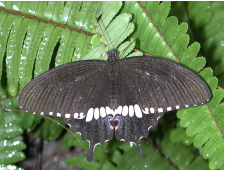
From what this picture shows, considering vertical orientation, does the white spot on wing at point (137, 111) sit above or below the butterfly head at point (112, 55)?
below

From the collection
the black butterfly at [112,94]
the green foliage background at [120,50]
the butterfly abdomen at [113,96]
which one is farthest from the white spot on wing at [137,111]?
the green foliage background at [120,50]

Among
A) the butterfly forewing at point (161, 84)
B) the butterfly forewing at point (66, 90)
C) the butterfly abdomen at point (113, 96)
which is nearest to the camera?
the butterfly forewing at point (161, 84)

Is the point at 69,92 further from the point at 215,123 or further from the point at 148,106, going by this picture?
the point at 215,123

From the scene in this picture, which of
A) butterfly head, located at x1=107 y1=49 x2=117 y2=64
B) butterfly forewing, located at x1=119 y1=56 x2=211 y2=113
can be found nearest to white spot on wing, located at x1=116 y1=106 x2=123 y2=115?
butterfly forewing, located at x1=119 y1=56 x2=211 y2=113

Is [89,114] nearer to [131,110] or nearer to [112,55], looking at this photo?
[131,110]

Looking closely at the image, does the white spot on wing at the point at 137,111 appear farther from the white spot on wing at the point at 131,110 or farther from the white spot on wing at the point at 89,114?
the white spot on wing at the point at 89,114

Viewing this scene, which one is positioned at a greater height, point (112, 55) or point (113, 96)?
point (112, 55)

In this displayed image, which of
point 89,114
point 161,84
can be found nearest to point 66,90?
point 89,114
